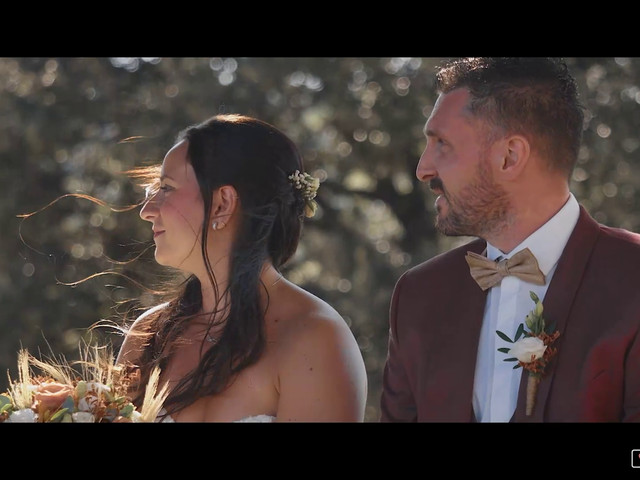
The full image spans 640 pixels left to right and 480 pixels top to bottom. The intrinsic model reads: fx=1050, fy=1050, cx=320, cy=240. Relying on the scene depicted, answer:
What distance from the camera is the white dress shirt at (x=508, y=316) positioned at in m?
3.25

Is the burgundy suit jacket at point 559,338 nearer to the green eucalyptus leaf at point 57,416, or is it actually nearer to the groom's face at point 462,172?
the groom's face at point 462,172

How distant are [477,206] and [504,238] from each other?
0.16 meters

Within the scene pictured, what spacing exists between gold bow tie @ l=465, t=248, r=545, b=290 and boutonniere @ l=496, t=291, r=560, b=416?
13 cm

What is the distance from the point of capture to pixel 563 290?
126 inches

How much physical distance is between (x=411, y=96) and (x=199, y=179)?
23.2 ft

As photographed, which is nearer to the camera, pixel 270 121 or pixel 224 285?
pixel 224 285

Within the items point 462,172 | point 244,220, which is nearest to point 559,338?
point 462,172

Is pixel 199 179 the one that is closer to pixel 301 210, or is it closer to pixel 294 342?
pixel 301 210

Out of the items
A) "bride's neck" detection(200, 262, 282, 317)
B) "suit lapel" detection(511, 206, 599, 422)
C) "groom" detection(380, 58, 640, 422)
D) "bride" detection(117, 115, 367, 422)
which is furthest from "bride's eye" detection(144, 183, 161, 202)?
"suit lapel" detection(511, 206, 599, 422)

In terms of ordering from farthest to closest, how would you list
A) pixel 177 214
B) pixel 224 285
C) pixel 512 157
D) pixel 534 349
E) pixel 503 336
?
pixel 224 285, pixel 177 214, pixel 512 157, pixel 503 336, pixel 534 349

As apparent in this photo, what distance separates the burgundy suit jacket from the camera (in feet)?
9.98

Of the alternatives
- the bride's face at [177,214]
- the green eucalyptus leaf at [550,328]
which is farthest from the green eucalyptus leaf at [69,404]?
the green eucalyptus leaf at [550,328]

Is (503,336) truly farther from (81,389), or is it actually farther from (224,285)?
(81,389)

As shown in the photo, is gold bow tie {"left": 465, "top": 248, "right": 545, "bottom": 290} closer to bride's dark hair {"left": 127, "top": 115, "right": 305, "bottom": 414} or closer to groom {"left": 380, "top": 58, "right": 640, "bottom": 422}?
groom {"left": 380, "top": 58, "right": 640, "bottom": 422}
